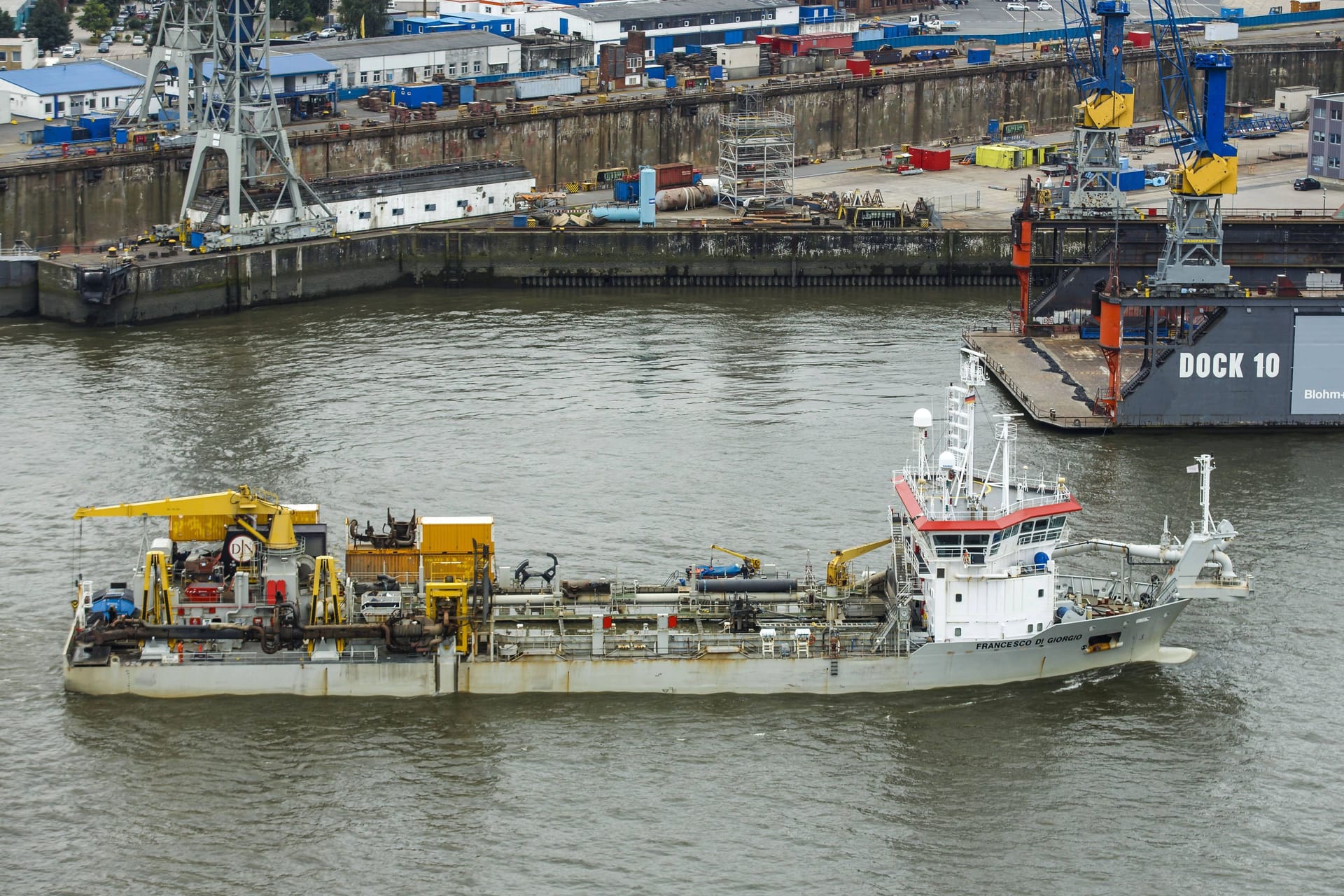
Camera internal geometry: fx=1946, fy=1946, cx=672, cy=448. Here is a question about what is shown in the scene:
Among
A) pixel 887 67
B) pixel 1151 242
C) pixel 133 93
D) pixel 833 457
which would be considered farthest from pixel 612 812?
pixel 887 67

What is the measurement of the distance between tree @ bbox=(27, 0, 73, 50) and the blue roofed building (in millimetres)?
20823

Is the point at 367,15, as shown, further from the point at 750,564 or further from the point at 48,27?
the point at 750,564

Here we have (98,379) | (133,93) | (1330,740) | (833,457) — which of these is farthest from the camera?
(133,93)

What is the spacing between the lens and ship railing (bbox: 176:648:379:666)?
44.2 meters

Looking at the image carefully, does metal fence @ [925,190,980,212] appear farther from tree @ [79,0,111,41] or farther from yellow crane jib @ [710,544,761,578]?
tree @ [79,0,111,41]

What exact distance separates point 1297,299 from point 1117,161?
21.5 metres

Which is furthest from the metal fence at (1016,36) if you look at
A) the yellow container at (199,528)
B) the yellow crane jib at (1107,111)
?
the yellow container at (199,528)

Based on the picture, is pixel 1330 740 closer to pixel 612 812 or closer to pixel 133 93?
pixel 612 812

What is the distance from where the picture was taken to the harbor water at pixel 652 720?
38.0 m

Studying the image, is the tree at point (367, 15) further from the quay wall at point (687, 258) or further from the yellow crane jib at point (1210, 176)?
the yellow crane jib at point (1210, 176)

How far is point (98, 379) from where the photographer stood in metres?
70.1

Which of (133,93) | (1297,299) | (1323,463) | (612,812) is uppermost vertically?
(133,93)

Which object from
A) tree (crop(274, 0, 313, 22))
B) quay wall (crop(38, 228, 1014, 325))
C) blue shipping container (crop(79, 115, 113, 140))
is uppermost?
tree (crop(274, 0, 313, 22))

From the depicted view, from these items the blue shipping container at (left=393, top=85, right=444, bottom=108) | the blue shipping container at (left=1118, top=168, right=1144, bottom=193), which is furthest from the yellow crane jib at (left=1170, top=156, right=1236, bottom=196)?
the blue shipping container at (left=393, top=85, right=444, bottom=108)
